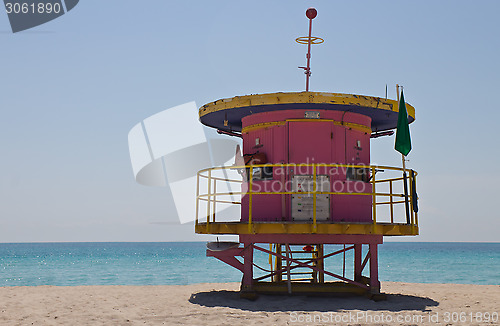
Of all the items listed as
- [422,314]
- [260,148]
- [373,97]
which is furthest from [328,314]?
[373,97]

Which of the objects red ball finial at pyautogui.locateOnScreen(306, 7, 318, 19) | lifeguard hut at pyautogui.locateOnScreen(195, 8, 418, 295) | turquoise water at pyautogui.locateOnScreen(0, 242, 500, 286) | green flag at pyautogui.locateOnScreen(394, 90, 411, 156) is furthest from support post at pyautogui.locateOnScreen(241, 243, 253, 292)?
turquoise water at pyautogui.locateOnScreen(0, 242, 500, 286)

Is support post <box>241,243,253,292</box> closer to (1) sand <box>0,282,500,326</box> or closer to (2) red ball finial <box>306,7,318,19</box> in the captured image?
(1) sand <box>0,282,500,326</box>

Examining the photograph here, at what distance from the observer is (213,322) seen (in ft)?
33.8

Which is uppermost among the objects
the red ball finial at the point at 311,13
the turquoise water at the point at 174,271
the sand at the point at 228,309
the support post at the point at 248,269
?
the red ball finial at the point at 311,13

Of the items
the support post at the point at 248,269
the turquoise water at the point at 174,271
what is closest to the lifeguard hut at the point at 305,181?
the support post at the point at 248,269

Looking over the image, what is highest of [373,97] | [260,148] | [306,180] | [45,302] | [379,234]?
[373,97]

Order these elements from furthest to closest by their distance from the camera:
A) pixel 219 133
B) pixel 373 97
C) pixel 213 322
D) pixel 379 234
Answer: pixel 219 133 → pixel 373 97 → pixel 379 234 → pixel 213 322

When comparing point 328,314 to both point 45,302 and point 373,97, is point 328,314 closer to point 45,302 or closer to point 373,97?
point 373,97

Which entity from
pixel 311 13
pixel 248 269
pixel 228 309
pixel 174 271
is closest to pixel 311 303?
pixel 248 269

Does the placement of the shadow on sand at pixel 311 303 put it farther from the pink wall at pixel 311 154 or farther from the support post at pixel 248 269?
the pink wall at pixel 311 154

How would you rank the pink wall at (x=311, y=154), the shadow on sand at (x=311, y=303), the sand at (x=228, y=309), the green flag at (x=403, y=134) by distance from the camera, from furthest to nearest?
the green flag at (x=403, y=134) < the pink wall at (x=311, y=154) < the shadow on sand at (x=311, y=303) < the sand at (x=228, y=309)

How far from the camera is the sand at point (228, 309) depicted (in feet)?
34.6

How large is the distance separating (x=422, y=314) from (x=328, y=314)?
2.07 metres

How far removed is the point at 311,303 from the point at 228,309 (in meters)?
2.02
